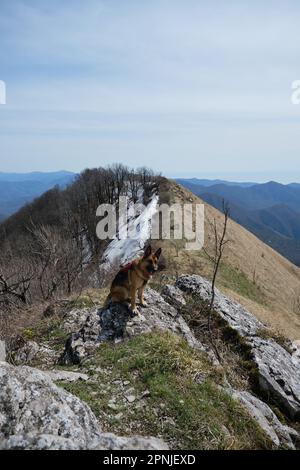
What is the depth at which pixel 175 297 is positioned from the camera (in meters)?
13.0

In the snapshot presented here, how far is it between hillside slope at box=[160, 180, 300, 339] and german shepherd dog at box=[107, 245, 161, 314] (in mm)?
19709

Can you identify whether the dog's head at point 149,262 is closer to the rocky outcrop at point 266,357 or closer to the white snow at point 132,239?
the rocky outcrop at point 266,357

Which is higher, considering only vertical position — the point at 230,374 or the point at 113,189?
the point at 113,189

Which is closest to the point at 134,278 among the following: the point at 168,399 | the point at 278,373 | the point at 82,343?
the point at 82,343

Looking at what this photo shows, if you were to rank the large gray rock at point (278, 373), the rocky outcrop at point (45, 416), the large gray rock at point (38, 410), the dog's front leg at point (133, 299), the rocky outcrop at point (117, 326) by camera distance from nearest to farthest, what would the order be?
1. the rocky outcrop at point (45, 416)
2. the large gray rock at point (38, 410)
3. the large gray rock at point (278, 373)
4. the rocky outcrop at point (117, 326)
5. the dog's front leg at point (133, 299)

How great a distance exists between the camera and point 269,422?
7.84m

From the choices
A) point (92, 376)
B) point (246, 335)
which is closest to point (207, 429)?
point (92, 376)

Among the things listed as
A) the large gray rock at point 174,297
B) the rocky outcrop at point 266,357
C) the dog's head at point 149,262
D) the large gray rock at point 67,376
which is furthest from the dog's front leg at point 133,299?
the rocky outcrop at point 266,357

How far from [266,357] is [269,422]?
9.73 ft

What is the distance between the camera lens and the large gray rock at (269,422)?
23.7ft

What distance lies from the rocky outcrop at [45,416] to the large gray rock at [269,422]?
3.12 m

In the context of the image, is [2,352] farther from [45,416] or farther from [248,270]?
[248,270]
